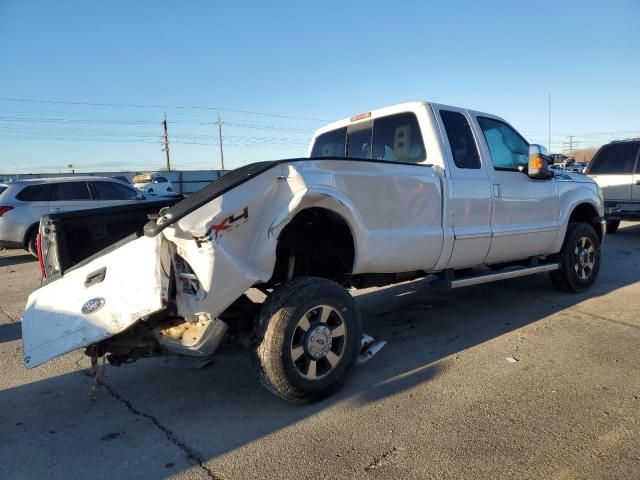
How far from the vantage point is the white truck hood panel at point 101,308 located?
2.84 metres

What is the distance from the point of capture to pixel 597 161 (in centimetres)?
1128

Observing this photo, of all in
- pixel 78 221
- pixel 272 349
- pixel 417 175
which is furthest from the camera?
pixel 417 175

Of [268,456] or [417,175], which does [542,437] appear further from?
[417,175]

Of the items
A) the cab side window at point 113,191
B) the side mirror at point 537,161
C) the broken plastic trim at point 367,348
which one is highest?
the side mirror at point 537,161

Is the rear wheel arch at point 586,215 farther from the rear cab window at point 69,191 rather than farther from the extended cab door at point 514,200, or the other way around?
the rear cab window at point 69,191

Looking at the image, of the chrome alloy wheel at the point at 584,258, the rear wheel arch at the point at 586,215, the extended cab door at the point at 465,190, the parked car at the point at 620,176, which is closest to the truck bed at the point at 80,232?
the extended cab door at the point at 465,190

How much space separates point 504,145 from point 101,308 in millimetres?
4226

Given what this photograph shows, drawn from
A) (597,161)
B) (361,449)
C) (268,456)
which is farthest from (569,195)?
(597,161)

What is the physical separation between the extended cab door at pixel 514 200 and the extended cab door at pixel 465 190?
150 mm

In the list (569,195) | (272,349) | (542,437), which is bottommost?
(542,437)

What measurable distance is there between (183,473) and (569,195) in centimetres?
515

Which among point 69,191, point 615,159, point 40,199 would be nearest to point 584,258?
point 615,159

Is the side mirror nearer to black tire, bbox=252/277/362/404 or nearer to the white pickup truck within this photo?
the white pickup truck

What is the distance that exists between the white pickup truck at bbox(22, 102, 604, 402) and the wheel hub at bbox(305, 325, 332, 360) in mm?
11
